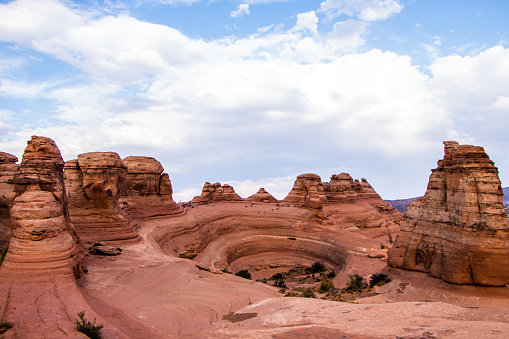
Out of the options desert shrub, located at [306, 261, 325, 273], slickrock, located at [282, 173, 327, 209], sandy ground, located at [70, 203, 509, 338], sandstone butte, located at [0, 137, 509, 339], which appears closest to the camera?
sandy ground, located at [70, 203, 509, 338]

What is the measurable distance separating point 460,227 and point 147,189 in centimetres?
2537

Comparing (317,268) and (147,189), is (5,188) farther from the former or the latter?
(317,268)

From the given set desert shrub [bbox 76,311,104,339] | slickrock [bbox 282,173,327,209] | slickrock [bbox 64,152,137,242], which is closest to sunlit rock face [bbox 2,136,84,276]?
desert shrub [bbox 76,311,104,339]

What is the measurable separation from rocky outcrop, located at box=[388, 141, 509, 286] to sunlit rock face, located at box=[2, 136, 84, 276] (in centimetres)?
1799

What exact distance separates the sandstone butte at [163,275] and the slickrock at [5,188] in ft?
0.22

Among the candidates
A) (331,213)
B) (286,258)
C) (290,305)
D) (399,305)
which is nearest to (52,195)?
(290,305)

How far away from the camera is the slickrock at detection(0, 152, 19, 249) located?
1645 cm

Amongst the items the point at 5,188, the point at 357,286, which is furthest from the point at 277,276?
the point at 5,188

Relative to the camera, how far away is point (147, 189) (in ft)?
105

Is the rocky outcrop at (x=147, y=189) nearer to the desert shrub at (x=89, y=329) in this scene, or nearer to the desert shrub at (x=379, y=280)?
the desert shrub at (x=379, y=280)

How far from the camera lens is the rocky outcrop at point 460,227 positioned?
661 inches

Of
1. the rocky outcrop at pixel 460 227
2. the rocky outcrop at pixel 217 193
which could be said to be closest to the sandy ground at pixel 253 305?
the rocky outcrop at pixel 460 227

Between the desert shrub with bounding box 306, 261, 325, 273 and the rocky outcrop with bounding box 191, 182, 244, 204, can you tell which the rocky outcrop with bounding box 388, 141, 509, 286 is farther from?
the rocky outcrop with bounding box 191, 182, 244, 204

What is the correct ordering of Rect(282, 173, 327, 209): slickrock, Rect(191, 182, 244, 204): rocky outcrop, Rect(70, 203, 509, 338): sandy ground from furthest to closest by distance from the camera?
Rect(191, 182, 244, 204): rocky outcrop, Rect(282, 173, 327, 209): slickrock, Rect(70, 203, 509, 338): sandy ground
